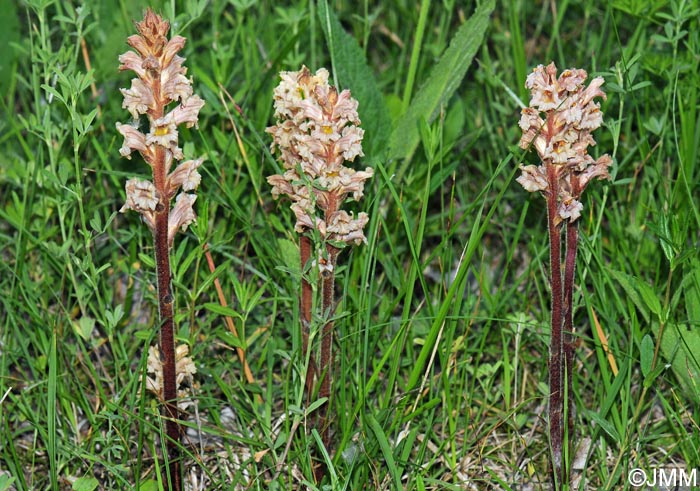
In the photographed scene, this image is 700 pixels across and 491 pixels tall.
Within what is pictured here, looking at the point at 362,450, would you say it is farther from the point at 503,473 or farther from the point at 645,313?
the point at 645,313

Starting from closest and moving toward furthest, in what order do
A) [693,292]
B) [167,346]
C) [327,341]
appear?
[167,346] → [327,341] → [693,292]

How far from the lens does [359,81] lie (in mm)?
3822

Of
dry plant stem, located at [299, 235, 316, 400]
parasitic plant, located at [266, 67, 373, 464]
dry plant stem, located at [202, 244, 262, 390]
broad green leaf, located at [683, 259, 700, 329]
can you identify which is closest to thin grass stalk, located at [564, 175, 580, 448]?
broad green leaf, located at [683, 259, 700, 329]

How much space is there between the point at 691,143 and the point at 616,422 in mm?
1323

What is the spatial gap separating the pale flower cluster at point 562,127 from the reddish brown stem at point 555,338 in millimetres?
21

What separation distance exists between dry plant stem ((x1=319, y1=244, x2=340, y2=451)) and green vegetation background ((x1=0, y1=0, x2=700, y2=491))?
5 centimetres

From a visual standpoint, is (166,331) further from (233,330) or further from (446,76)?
(446,76)

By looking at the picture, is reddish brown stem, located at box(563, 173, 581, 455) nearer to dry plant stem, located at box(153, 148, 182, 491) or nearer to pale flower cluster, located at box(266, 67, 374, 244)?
pale flower cluster, located at box(266, 67, 374, 244)

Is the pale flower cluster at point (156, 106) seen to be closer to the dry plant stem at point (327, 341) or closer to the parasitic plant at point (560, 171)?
the dry plant stem at point (327, 341)

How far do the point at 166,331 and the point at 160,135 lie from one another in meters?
0.60

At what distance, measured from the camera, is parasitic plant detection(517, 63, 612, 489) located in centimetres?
264

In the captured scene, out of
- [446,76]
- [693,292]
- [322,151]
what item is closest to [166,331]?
[322,151]

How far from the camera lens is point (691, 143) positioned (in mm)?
3738

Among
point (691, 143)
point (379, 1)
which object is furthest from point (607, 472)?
point (379, 1)
